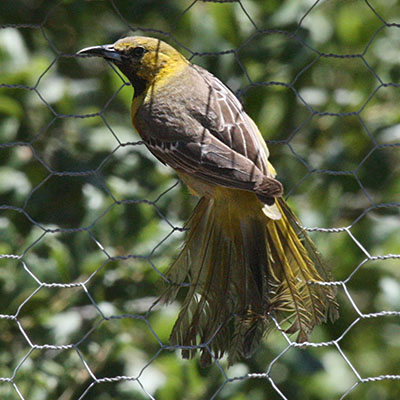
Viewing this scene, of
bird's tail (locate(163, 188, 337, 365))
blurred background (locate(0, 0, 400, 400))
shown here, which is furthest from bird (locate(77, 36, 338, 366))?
blurred background (locate(0, 0, 400, 400))

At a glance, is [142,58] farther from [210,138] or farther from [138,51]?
[210,138]

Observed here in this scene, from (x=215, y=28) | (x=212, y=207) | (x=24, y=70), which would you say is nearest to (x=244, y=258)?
(x=212, y=207)

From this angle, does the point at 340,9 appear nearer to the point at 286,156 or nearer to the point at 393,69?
the point at 393,69

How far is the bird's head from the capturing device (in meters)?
1.82

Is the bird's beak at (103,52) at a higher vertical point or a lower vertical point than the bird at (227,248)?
higher

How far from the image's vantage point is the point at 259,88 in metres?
1.98

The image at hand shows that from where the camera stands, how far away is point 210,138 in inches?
65.9

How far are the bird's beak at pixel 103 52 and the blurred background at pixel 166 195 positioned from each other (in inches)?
6.1

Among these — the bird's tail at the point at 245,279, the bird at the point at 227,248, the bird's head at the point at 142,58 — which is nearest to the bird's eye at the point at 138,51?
the bird's head at the point at 142,58

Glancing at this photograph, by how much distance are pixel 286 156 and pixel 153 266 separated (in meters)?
0.46

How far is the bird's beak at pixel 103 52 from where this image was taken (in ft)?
5.82

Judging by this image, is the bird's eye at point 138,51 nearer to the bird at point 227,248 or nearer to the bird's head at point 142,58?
the bird's head at point 142,58

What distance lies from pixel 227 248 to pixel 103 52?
0.53m

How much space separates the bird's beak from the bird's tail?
40 cm
